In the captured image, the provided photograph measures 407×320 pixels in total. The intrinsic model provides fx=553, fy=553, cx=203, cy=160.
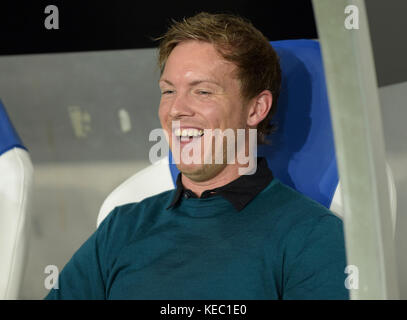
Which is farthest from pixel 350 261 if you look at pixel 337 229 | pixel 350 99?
pixel 337 229

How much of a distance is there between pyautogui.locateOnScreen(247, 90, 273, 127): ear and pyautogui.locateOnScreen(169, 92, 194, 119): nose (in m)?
0.12

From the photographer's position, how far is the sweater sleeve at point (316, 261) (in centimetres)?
80

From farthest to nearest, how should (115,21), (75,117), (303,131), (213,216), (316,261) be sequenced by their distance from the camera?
(75,117) → (115,21) → (303,131) → (213,216) → (316,261)

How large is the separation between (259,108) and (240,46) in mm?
127

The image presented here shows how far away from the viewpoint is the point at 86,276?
3.34 ft

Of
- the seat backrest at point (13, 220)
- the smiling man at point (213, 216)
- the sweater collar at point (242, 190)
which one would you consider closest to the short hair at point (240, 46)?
the smiling man at point (213, 216)

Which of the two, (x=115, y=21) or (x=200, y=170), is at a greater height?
(x=115, y=21)

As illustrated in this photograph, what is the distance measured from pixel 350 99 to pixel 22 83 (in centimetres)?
174

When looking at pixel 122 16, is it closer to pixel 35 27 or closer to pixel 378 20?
pixel 35 27

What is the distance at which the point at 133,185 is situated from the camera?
120cm

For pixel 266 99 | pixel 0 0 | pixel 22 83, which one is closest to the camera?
pixel 266 99

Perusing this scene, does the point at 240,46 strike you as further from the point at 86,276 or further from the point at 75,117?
the point at 75,117

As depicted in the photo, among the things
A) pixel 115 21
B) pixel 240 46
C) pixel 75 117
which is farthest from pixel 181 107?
pixel 75 117

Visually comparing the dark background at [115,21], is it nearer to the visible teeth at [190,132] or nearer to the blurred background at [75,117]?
the blurred background at [75,117]
